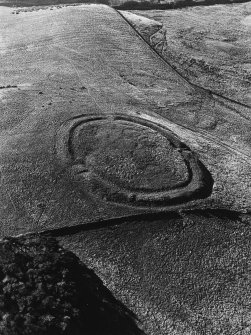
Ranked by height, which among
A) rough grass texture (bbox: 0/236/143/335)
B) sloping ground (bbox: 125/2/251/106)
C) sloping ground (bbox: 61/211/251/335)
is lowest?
sloping ground (bbox: 61/211/251/335)

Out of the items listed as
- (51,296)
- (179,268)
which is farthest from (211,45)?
(51,296)

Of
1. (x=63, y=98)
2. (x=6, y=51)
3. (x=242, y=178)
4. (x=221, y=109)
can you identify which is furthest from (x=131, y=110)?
(x=6, y=51)

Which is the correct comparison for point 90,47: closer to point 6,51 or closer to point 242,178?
point 6,51

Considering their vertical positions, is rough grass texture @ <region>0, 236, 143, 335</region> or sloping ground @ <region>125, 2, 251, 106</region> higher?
sloping ground @ <region>125, 2, 251, 106</region>

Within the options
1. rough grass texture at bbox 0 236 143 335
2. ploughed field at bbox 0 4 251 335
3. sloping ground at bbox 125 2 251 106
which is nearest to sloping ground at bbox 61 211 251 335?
ploughed field at bbox 0 4 251 335

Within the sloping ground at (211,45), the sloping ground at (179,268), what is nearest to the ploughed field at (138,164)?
the sloping ground at (179,268)

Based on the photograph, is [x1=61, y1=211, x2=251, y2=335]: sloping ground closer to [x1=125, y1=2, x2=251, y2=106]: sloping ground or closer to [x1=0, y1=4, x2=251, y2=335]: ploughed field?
[x1=0, y1=4, x2=251, y2=335]: ploughed field

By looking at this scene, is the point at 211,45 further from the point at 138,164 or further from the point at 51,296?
the point at 51,296
